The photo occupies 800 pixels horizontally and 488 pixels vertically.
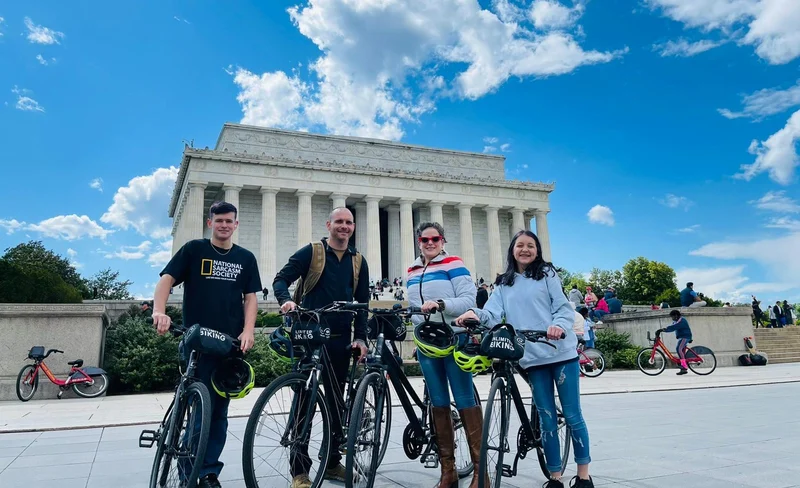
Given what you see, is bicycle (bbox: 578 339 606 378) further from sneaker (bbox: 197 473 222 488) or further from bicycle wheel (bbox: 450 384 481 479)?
sneaker (bbox: 197 473 222 488)

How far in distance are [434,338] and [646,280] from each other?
2860 inches

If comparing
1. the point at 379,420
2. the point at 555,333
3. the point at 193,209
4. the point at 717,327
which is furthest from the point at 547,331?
the point at 193,209

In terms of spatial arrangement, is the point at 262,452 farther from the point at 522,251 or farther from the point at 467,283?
the point at 522,251

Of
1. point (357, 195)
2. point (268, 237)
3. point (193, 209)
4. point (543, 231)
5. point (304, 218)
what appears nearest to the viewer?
point (193, 209)

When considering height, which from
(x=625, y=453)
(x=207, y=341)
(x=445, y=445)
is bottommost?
(x=625, y=453)

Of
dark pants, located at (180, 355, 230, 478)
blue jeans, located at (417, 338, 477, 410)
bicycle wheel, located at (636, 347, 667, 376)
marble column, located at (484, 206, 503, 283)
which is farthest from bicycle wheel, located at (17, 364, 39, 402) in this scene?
marble column, located at (484, 206, 503, 283)

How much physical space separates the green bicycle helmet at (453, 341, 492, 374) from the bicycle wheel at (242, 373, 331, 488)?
1.09 m

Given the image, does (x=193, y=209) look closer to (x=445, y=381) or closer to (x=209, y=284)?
(x=209, y=284)

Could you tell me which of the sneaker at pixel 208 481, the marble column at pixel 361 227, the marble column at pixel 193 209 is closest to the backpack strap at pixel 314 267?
the sneaker at pixel 208 481

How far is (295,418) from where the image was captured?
3.98 meters

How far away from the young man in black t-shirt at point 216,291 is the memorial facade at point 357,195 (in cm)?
4006

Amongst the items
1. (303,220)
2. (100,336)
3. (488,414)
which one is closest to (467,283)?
(488,414)

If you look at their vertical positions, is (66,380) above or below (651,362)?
above

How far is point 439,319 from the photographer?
4.91 meters
